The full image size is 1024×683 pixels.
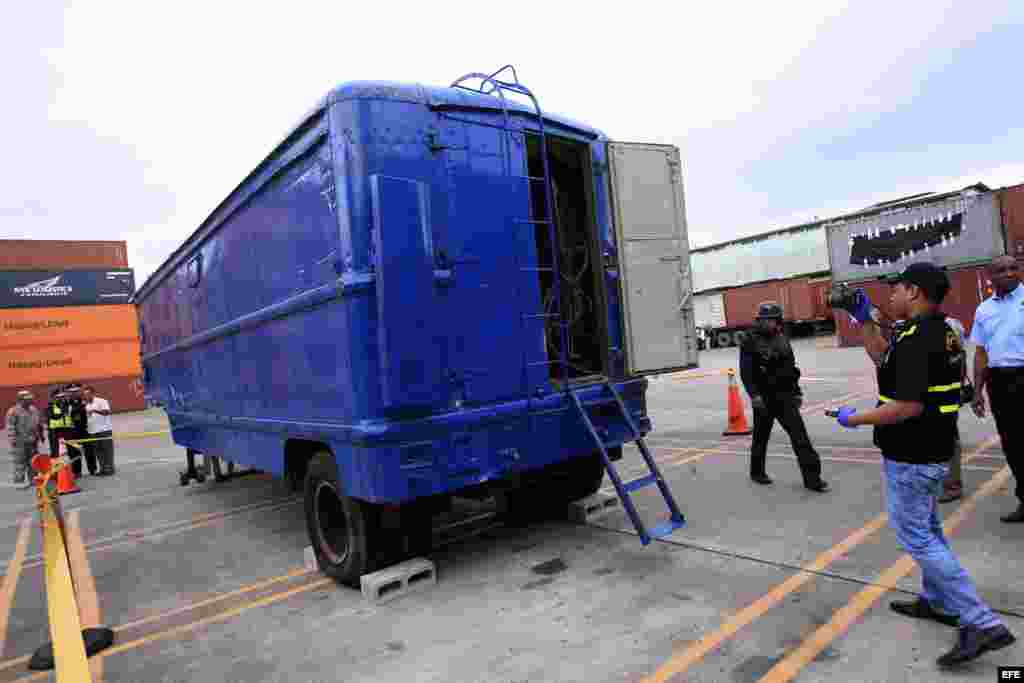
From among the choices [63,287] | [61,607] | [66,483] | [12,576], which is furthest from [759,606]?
[63,287]

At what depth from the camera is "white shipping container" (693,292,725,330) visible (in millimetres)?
36781

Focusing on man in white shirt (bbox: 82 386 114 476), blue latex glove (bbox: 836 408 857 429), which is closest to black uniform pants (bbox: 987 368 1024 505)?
blue latex glove (bbox: 836 408 857 429)

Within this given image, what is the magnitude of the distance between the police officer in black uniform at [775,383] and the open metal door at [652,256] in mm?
901

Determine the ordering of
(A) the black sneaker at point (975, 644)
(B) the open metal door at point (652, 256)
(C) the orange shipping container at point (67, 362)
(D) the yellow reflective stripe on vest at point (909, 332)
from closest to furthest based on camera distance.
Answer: (A) the black sneaker at point (975, 644)
(D) the yellow reflective stripe on vest at point (909, 332)
(B) the open metal door at point (652, 256)
(C) the orange shipping container at point (67, 362)

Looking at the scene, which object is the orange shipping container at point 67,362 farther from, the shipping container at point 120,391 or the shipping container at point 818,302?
the shipping container at point 818,302

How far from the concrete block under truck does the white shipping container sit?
107 ft

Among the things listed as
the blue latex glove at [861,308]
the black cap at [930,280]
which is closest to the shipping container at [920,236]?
the blue latex glove at [861,308]

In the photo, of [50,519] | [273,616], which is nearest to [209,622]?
[273,616]

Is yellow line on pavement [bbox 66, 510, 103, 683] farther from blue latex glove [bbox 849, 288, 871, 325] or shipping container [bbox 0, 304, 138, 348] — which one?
shipping container [bbox 0, 304, 138, 348]

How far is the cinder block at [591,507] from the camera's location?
17.9 feet

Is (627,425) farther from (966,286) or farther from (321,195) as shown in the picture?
(966,286)

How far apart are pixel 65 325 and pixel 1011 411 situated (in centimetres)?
3321

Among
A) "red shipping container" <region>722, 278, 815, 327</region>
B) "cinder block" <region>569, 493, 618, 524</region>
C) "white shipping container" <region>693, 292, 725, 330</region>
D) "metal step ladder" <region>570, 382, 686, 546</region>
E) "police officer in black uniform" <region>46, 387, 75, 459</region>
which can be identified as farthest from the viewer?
→ "white shipping container" <region>693, 292, 725, 330</region>

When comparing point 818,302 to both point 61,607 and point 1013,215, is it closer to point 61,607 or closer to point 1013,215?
point 1013,215
